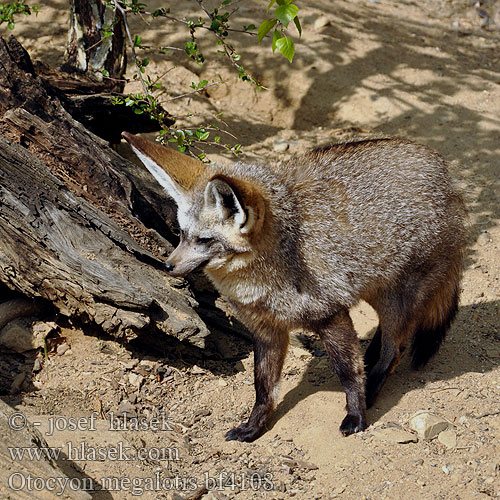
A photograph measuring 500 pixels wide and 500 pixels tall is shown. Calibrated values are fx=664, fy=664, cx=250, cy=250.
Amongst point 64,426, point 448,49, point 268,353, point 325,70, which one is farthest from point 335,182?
point 448,49

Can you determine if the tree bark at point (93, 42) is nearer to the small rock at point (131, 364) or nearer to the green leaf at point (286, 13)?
the small rock at point (131, 364)

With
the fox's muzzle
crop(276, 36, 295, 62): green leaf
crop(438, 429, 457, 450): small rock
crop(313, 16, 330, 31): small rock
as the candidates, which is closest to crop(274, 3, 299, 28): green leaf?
crop(276, 36, 295, 62): green leaf

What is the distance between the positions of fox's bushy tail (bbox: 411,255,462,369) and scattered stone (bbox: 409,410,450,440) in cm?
94

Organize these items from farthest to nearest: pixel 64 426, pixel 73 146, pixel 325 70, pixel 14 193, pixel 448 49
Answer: pixel 448 49 → pixel 325 70 → pixel 73 146 → pixel 14 193 → pixel 64 426

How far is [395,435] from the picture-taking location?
4.59 meters

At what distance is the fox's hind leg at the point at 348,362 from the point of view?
4785 millimetres

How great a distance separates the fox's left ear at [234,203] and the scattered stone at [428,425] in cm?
179

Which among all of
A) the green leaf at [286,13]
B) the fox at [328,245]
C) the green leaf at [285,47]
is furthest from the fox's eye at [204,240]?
the green leaf at [286,13]

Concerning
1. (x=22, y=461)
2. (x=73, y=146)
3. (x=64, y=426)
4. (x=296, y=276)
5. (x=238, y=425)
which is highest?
(x=73, y=146)

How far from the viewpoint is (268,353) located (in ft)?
16.6

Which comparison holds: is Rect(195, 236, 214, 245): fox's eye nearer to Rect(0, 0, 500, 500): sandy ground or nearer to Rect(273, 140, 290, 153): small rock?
Rect(0, 0, 500, 500): sandy ground

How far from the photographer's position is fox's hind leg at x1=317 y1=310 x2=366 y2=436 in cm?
479

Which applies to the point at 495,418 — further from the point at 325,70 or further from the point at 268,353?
the point at 325,70

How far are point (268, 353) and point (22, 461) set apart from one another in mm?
2101
